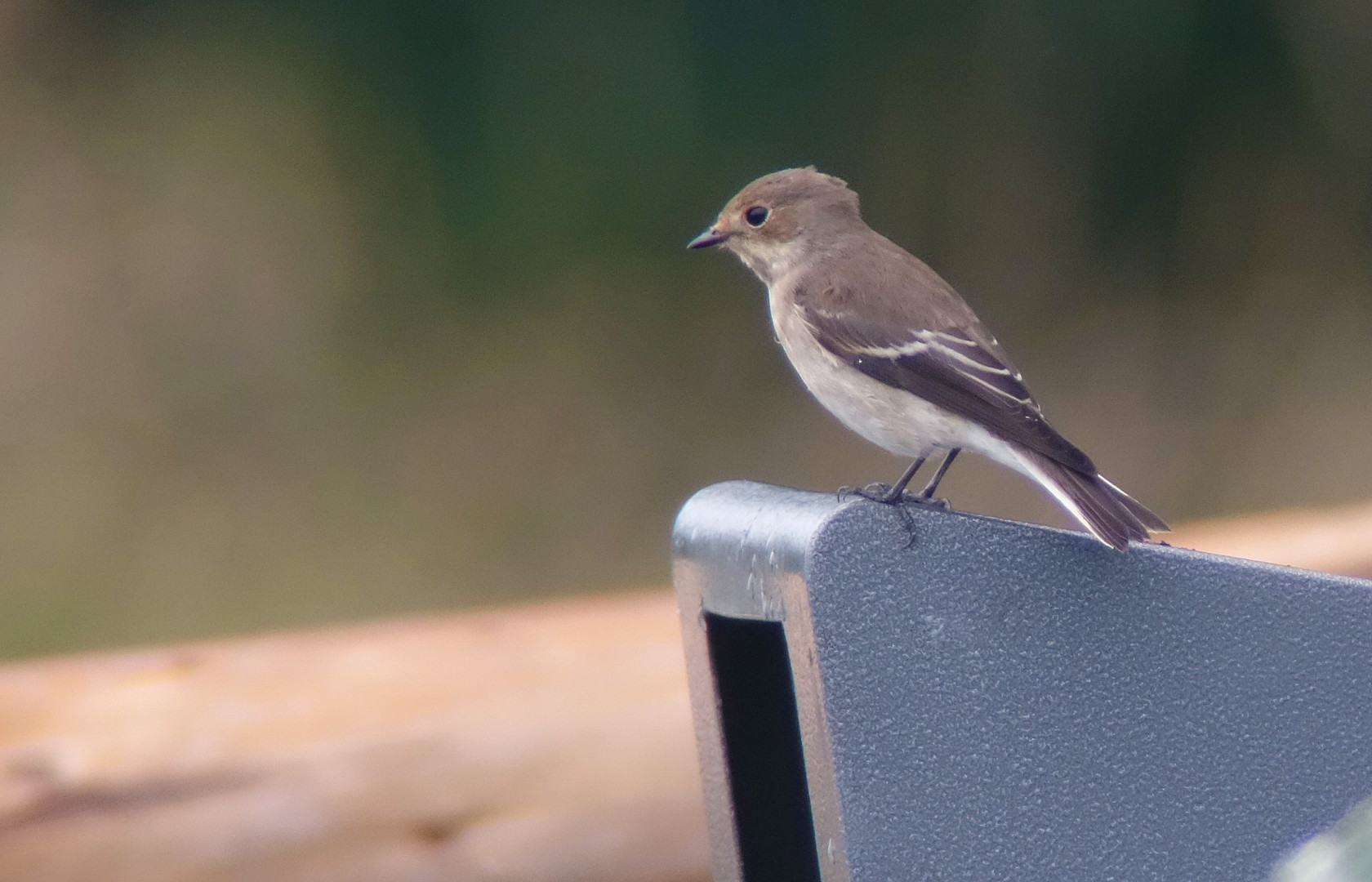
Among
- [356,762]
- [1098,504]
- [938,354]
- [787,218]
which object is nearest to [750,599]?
[1098,504]

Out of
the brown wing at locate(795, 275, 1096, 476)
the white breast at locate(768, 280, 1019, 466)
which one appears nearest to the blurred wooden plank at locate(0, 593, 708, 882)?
the white breast at locate(768, 280, 1019, 466)

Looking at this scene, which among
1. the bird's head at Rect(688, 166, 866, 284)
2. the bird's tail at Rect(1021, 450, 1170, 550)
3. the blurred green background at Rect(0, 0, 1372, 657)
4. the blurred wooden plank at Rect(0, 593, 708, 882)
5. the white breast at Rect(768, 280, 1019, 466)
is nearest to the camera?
the bird's tail at Rect(1021, 450, 1170, 550)

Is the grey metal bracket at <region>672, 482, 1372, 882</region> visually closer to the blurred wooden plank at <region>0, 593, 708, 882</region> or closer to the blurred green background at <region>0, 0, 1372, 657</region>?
the blurred wooden plank at <region>0, 593, 708, 882</region>

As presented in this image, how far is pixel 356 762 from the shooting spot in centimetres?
337

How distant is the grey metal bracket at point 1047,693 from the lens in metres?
1.60

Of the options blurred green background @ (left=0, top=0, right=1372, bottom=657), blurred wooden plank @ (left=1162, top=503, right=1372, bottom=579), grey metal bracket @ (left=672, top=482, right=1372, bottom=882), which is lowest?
grey metal bracket @ (left=672, top=482, right=1372, bottom=882)

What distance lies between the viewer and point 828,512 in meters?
1.63

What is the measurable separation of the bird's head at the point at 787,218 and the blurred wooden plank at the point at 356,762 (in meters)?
0.91

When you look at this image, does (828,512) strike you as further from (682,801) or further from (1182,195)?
(1182,195)

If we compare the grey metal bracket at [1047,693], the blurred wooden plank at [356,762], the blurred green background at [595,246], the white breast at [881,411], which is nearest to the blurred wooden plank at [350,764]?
the blurred wooden plank at [356,762]

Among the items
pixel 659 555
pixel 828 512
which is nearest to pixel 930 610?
pixel 828 512

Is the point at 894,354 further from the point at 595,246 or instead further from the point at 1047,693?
the point at 595,246

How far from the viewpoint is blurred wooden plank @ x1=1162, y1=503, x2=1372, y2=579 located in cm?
433

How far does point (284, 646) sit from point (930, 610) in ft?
7.63
